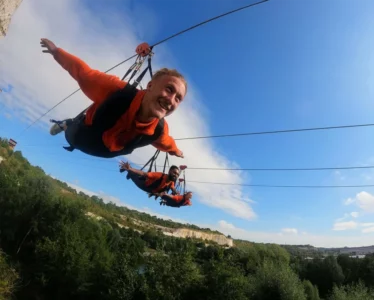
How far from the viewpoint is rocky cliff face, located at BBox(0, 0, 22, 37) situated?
13.6 feet

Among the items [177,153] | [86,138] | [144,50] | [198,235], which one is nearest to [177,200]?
[177,153]

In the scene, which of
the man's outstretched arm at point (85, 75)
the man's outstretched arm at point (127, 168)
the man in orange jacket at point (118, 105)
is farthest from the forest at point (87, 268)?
the man's outstretched arm at point (85, 75)

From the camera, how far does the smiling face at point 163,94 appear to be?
9.82 ft

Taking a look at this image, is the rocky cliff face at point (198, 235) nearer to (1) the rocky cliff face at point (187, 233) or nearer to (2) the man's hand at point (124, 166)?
(1) the rocky cliff face at point (187, 233)

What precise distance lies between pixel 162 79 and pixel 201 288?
1130 inches

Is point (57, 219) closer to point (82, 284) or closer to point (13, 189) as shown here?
point (13, 189)

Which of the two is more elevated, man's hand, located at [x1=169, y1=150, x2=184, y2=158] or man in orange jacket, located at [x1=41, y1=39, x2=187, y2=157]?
man's hand, located at [x1=169, y1=150, x2=184, y2=158]

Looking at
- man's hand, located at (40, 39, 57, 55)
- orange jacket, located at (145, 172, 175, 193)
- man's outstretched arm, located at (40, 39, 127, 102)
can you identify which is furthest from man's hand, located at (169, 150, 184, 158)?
man's hand, located at (40, 39, 57, 55)

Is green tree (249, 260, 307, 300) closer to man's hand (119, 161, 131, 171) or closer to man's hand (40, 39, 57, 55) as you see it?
man's hand (119, 161, 131, 171)

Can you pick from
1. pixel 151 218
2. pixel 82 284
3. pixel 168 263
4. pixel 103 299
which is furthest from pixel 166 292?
pixel 151 218

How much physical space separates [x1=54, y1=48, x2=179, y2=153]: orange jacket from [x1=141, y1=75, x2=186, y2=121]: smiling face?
203 millimetres

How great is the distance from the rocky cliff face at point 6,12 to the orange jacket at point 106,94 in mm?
1832

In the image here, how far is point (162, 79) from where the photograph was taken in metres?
3.06

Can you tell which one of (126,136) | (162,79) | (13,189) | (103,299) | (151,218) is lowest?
(103,299)
